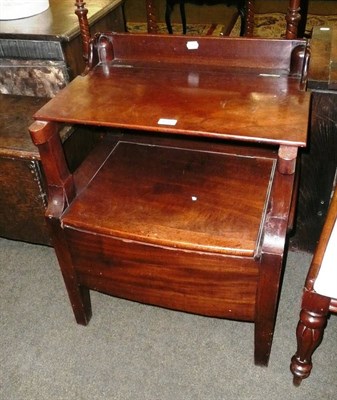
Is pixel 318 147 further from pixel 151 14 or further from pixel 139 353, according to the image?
pixel 139 353

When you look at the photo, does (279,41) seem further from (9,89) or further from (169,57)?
(9,89)

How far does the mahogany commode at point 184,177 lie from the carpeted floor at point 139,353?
0.11 m

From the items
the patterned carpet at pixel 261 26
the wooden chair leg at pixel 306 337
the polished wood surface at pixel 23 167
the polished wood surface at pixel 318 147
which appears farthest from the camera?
the patterned carpet at pixel 261 26

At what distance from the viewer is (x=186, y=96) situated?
1043mm

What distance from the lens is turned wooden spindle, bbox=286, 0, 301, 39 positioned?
1092mm

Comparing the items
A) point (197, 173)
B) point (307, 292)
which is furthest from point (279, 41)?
point (307, 292)

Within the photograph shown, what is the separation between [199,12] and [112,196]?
143 inches

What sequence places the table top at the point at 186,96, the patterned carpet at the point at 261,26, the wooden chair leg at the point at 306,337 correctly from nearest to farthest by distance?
the table top at the point at 186,96 < the wooden chair leg at the point at 306,337 < the patterned carpet at the point at 261,26

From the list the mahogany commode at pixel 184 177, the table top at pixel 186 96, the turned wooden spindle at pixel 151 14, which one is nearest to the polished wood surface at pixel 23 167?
the mahogany commode at pixel 184 177

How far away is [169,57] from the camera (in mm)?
1212

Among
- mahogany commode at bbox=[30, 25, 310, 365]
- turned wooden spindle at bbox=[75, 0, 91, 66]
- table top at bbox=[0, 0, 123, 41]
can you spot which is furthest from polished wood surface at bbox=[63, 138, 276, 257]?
table top at bbox=[0, 0, 123, 41]

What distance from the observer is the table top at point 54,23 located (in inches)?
55.1

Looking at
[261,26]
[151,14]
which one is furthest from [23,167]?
[261,26]

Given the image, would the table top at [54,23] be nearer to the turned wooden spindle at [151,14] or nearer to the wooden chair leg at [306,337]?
the turned wooden spindle at [151,14]
